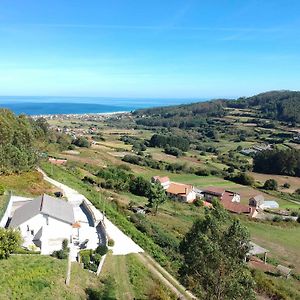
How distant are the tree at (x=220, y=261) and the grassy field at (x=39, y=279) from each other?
625 cm

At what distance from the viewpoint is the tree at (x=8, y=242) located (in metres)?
19.8

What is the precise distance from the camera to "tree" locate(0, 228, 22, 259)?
19.8m

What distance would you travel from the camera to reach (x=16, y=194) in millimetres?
32156

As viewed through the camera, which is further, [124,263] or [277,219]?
[277,219]

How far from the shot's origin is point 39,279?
723 inches

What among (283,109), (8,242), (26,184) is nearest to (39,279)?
(8,242)

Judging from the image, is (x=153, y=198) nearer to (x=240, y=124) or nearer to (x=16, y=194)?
(x=16, y=194)

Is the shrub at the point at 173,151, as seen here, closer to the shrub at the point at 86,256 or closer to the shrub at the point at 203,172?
the shrub at the point at 203,172

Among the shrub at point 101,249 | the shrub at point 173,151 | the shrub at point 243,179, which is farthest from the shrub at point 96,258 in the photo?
the shrub at point 173,151

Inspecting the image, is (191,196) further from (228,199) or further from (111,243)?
(111,243)

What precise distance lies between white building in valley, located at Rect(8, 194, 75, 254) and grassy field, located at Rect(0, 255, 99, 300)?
306 centimetres

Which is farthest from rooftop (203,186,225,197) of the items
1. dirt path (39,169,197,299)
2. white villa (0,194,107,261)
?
white villa (0,194,107,261)

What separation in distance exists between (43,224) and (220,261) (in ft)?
47.6

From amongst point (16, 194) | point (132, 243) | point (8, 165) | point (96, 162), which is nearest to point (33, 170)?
point (8, 165)
